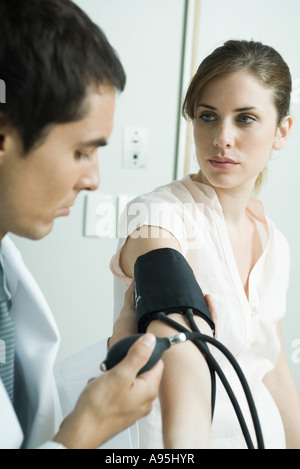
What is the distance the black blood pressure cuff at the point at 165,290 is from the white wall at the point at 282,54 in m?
1.09

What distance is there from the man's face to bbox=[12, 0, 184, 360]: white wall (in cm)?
107

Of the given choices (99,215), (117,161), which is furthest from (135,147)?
(99,215)

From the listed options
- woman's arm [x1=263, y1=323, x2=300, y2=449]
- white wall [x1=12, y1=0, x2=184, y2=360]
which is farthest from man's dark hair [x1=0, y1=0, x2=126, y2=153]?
white wall [x1=12, y1=0, x2=184, y2=360]

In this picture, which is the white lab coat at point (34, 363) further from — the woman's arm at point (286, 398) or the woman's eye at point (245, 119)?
the woman's eye at point (245, 119)

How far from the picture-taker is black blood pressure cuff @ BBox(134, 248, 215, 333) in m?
0.70

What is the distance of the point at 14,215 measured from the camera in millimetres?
736

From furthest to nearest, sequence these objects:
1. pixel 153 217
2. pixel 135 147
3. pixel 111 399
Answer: pixel 135 147, pixel 153 217, pixel 111 399

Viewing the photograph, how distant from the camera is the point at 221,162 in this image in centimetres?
118

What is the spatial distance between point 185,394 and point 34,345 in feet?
0.85

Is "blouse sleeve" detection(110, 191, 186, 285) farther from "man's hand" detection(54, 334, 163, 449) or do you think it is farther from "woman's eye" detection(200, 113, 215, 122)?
"man's hand" detection(54, 334, 163, 449)

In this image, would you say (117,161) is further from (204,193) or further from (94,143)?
(94,143)

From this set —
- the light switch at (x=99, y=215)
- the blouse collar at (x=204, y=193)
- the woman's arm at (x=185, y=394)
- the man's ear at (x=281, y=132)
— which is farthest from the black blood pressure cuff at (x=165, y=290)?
the light switch at (x=99, y=215)

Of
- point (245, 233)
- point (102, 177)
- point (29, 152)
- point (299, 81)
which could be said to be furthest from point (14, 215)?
point (299, 81)
